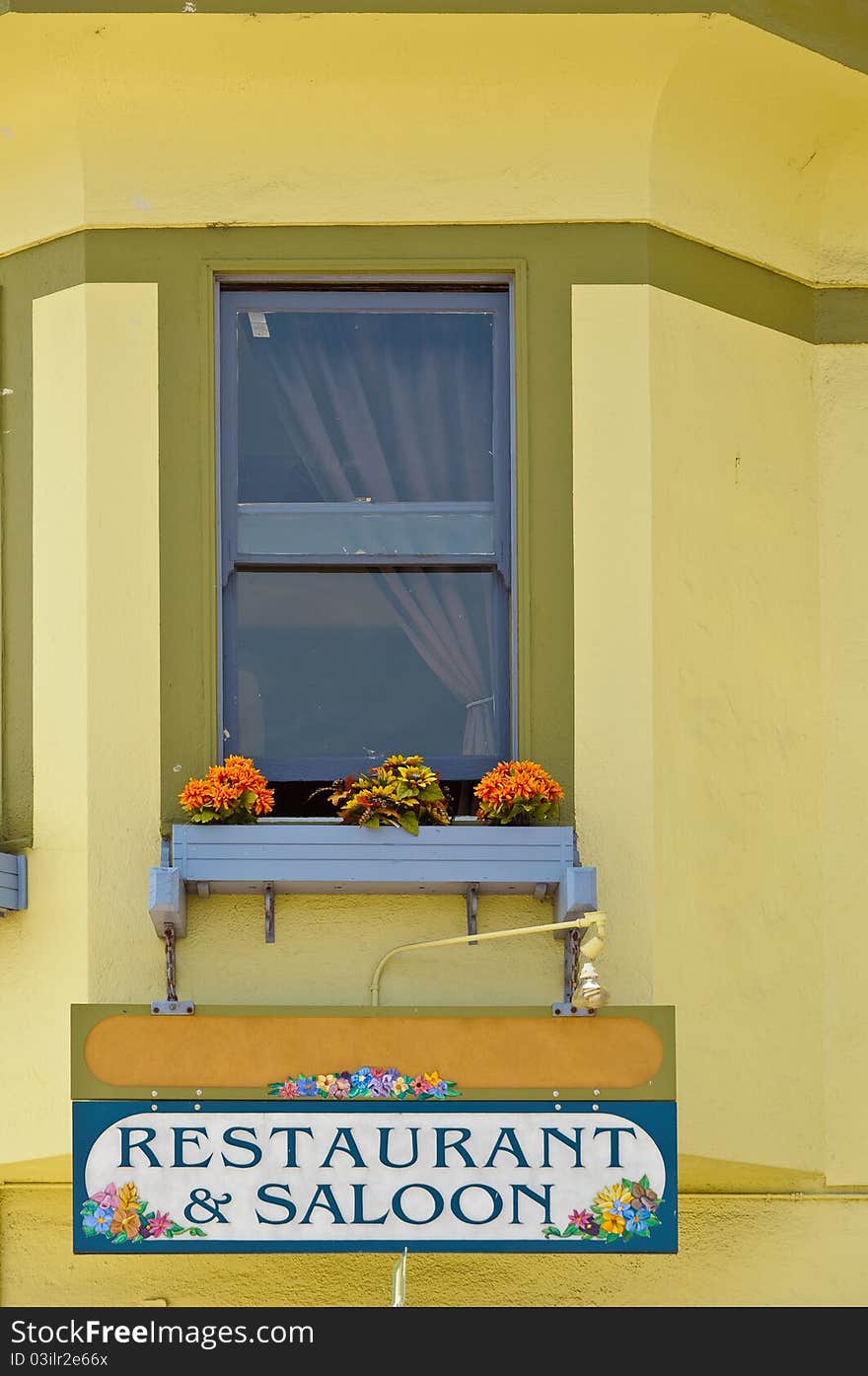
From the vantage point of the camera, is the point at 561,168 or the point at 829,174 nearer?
the point at 561,168

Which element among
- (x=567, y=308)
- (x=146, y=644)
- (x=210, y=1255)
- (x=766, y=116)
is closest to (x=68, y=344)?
(x=146, y=644)

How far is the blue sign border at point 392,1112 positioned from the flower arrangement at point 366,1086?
23mm

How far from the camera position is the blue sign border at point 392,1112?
7.79 m

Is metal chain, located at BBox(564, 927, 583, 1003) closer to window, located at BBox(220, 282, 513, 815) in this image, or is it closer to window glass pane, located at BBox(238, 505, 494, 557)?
window, located at BBox(220, 282, 513, 815)

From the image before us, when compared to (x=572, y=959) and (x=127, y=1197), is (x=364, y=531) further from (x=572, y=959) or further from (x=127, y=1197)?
(x=127, y=1197)

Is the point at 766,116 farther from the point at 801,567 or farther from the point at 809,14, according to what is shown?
the point at 801,567

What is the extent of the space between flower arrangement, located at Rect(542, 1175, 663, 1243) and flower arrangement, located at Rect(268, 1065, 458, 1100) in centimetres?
56

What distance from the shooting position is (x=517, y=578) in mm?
8648

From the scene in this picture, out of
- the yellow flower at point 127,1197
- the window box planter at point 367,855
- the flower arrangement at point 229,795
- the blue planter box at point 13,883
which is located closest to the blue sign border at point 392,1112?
the yellow flower at point 127,1197

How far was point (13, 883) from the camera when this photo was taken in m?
Answer: 8.44

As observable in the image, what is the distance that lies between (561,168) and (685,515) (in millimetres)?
1357

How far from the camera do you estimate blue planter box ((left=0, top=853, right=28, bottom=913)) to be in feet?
27.5

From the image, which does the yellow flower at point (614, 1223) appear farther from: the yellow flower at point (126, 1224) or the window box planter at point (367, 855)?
the yellow flower at point (126, 1224)

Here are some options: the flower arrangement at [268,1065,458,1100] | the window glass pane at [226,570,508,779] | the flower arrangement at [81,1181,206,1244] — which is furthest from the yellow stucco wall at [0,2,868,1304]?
the flower arrangement at [81,1181,206,1244]
